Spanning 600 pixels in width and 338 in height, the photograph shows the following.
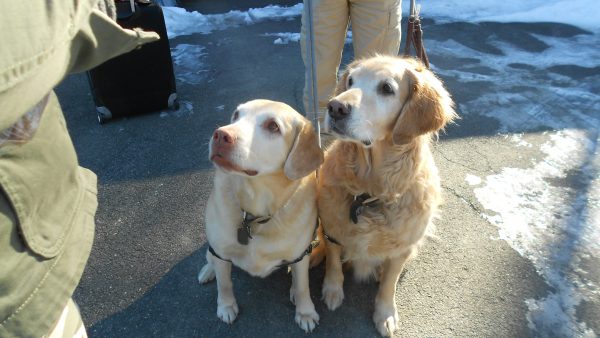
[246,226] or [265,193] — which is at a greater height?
[265,193]

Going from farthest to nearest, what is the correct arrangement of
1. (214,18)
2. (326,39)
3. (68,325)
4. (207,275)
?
(214,18), (326,39), (207,275), (68,325)

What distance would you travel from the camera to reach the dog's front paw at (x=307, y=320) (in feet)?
7.70

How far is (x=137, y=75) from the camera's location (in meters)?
4.08

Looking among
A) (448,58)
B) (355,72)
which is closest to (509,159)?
(355,72)

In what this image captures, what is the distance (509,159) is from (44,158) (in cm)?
368

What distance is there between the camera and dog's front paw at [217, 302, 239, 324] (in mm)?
2365

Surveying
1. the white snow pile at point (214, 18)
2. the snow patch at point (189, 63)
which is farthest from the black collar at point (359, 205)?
the white snow pile at point (214, 18)

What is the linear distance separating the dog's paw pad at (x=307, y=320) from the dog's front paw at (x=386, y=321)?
0.34m

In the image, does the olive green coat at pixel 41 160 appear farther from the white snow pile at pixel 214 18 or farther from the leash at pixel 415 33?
the white snow pile at pixel 214 18

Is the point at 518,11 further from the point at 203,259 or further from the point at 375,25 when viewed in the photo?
the point at 203,259

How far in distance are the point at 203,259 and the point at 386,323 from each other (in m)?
1.21

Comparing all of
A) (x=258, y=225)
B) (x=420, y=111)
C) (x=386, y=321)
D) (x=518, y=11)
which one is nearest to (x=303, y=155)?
(x=258, y=225)

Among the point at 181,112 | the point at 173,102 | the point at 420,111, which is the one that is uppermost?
the point at 420,111

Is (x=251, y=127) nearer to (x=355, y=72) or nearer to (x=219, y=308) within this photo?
(x=355, y=72)
